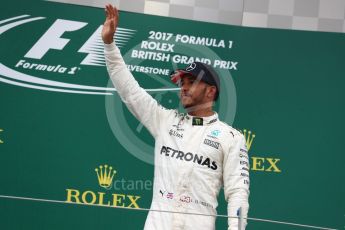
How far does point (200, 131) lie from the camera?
2898 millimetres

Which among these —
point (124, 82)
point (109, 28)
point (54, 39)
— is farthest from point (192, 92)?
point (54, 39)

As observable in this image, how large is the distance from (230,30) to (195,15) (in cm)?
24

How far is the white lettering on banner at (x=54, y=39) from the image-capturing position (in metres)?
4.38

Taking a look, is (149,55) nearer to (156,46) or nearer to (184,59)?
(156,46)

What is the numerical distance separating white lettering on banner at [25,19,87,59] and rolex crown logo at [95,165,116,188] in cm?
77

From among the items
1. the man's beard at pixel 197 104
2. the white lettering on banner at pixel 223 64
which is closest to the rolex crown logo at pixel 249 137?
the white lettering on banner at pixel 223 64

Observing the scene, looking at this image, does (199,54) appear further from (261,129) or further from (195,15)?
(261,129)

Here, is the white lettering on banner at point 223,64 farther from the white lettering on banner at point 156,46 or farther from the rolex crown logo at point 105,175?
the rolex crown logo at point 105,175

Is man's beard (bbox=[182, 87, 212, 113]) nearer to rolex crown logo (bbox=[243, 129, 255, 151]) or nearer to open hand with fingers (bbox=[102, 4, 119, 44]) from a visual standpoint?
open hand with fingers (bbox=[102, 4, 119, 44])

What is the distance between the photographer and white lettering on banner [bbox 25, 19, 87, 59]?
4383mm

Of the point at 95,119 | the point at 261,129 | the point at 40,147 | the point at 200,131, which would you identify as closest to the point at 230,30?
the point at 261,129

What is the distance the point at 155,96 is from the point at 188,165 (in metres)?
1.67

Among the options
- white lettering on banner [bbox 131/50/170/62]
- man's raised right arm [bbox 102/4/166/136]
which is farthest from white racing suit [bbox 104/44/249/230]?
white lettering on banner [bbox 131/50/170/62]

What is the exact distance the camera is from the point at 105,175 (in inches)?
170
